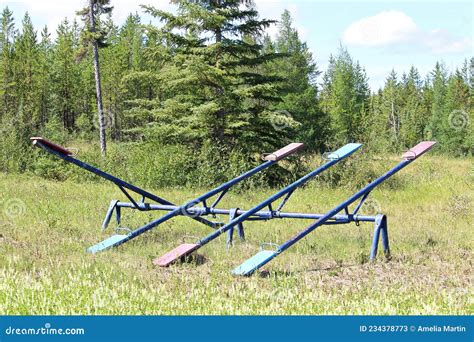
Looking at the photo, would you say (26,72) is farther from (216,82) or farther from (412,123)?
(412,123)

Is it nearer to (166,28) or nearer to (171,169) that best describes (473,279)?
(171,169)

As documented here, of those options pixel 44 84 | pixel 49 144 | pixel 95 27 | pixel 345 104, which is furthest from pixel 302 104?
pixel 44 84

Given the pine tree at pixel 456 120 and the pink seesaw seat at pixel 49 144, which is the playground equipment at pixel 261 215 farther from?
the pine tree at pixel 456 120

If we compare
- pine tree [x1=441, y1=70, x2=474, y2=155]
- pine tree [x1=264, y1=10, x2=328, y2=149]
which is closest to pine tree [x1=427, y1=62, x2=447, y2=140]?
pine tree [x1=441, y1=70, x2=474, y2=155]

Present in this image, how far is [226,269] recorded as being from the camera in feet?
22.1

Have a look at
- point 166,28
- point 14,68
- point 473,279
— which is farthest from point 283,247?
point 14,68

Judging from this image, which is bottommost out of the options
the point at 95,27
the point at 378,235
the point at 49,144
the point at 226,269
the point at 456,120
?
the point at 226,269

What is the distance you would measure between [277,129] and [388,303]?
553 inches

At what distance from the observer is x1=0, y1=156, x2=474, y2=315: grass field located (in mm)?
4898

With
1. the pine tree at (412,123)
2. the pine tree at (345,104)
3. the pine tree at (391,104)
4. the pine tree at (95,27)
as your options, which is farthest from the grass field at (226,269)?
the pine tree at (391,104)

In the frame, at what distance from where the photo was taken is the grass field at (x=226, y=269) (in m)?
4.90

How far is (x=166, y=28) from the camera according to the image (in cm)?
1939

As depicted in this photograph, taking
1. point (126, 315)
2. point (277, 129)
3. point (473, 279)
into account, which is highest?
point (277, 129)

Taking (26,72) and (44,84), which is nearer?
(26,72)
